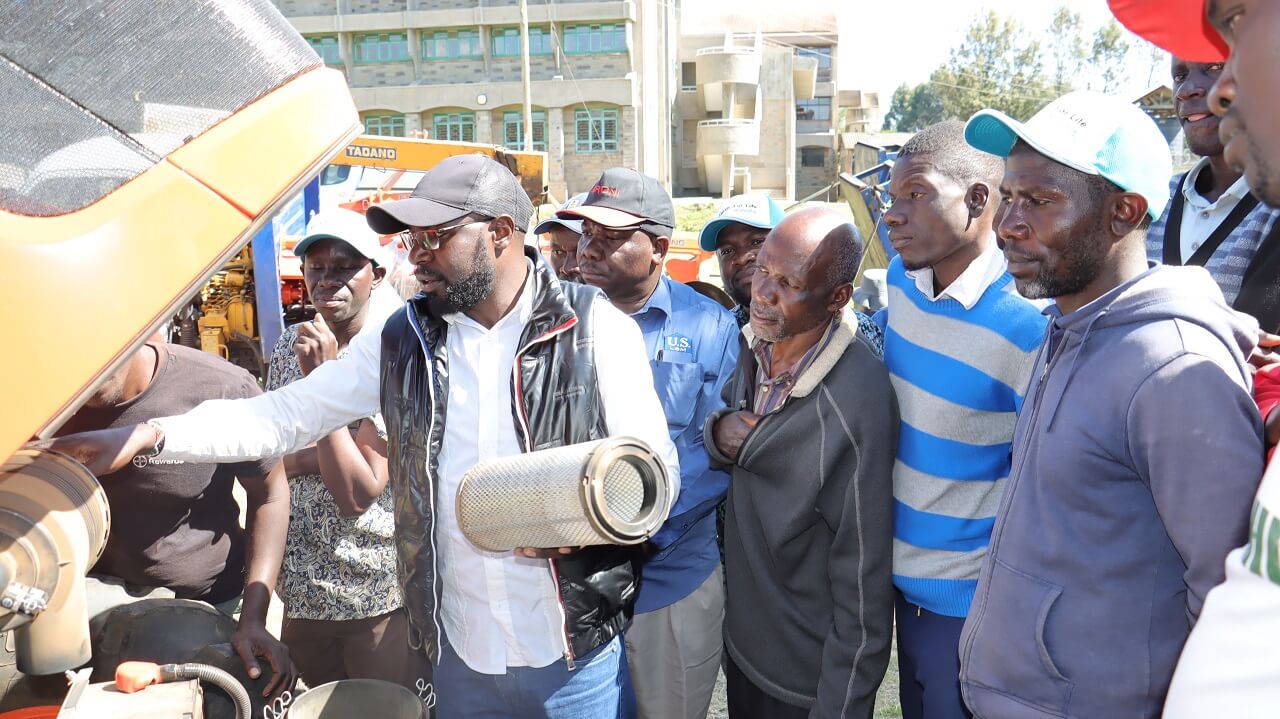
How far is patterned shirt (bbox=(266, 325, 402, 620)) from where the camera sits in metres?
3.02

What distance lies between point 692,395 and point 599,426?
0.82 m

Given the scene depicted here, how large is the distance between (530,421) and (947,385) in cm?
104

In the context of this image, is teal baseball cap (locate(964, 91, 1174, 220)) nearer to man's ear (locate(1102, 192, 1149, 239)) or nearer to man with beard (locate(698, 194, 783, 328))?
man's ear (locate(1102, 192, 1149, 239))

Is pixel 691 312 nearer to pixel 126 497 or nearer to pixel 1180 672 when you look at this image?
pixel 126 497

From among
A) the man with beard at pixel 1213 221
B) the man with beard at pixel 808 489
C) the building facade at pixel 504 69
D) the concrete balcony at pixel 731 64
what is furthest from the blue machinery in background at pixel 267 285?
the concrete balcony at pixel 731 64

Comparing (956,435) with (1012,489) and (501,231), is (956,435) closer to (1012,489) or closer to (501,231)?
(1012,489)

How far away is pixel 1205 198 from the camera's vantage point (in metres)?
2.71

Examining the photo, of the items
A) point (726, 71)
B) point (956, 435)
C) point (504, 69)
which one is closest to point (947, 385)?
point (956, 435)

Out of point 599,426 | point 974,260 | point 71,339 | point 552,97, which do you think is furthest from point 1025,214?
point 552,97

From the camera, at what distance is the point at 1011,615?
5.66 feet

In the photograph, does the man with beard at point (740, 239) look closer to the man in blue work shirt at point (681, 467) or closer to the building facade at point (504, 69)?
the man in blue work shirt at point (681, 467)

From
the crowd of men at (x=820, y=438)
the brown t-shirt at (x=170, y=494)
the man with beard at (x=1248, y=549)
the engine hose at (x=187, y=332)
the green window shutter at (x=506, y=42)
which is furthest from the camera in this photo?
the green window shutter at (x=506, y=42)

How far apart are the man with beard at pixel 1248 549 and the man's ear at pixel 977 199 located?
3.24 ft

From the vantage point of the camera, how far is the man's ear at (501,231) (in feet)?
7.78
